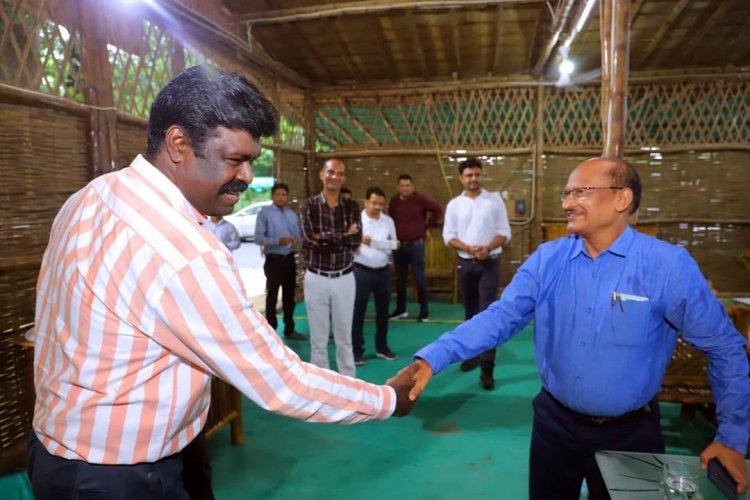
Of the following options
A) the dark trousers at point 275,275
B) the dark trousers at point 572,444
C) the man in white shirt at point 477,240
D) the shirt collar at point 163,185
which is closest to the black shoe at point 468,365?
the man in white shirt at point 477,240

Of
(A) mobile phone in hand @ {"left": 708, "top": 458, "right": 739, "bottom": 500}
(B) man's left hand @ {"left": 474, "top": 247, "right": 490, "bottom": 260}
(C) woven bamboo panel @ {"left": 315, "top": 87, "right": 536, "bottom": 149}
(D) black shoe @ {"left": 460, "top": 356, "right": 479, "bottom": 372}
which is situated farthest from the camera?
(C) woven bamboo panel @ {"left": 315, "top": 87, "right": 536, "bottom": 149}

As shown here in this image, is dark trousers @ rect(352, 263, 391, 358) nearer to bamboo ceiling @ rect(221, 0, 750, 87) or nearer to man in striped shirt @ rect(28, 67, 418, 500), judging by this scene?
bamboo ceiling @ rect(221, 0, 750, 87)

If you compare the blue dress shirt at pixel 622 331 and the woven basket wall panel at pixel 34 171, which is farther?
the woven basket wall panel at pixel 34 171

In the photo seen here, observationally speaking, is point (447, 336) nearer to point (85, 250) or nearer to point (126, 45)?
point (85, 250)

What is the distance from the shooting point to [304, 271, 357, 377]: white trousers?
3680mm

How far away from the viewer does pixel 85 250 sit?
965 millimetres

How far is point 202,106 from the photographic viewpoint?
98 centimetres

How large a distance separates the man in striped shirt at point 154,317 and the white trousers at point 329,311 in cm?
258

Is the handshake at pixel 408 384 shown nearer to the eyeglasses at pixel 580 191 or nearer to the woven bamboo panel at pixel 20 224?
the eyeglasses at pixel 580 191

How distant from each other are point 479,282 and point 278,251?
223cm

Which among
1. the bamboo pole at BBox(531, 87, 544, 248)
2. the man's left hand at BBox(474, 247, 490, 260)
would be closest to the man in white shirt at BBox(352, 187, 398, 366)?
the man's left hand at BBox(474, 247, 490, 260)

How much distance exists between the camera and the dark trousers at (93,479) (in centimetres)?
98

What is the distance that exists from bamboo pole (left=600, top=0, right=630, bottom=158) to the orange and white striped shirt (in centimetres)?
256

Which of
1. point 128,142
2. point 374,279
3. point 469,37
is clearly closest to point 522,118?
point 469,37
